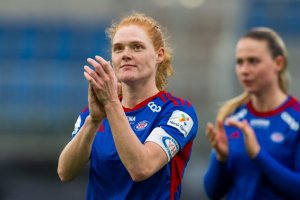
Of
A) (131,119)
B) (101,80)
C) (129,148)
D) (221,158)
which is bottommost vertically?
(221,158)

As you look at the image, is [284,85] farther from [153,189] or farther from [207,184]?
[153,189]

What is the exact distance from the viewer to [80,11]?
18.5 metres

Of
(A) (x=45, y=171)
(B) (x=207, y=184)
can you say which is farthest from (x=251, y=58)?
(A) (x=45, y=171)

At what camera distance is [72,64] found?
55.8 ft

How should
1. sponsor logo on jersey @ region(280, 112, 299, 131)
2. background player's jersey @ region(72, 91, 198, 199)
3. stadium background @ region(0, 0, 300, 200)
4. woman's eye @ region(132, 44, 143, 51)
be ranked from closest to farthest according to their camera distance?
background player's jersey @ region(72, 91, 198, 199) → woman's eye @ region(132, 44, 143, 51) → sponsor logo on jersey @ region(280, 112, 299, 131) → stadium background @ region(0, 0, 300, 200)

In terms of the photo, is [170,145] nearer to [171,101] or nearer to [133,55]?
[171,101]

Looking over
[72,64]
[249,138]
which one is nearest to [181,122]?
[249,138]

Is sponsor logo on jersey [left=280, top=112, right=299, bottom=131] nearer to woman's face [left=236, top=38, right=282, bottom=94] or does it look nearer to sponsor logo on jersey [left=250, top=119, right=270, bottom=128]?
sponsor logo on jersey [left=250, top=119, right=270, bottom=128]

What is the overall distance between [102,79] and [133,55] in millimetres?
337

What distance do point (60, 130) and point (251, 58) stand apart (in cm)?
1143

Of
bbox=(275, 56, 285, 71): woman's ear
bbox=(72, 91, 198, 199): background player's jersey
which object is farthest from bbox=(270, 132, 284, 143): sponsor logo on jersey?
bbox=(72, 91, 198, 199): background player's jersey

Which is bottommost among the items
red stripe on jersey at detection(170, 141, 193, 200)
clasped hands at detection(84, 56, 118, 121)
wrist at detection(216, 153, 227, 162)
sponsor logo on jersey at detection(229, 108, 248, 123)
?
wrist at detection(216, 153, 227, 162)

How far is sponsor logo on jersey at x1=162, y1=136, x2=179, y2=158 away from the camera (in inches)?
154

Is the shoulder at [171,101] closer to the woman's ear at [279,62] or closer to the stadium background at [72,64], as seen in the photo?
the woman's ear at [279,62]
